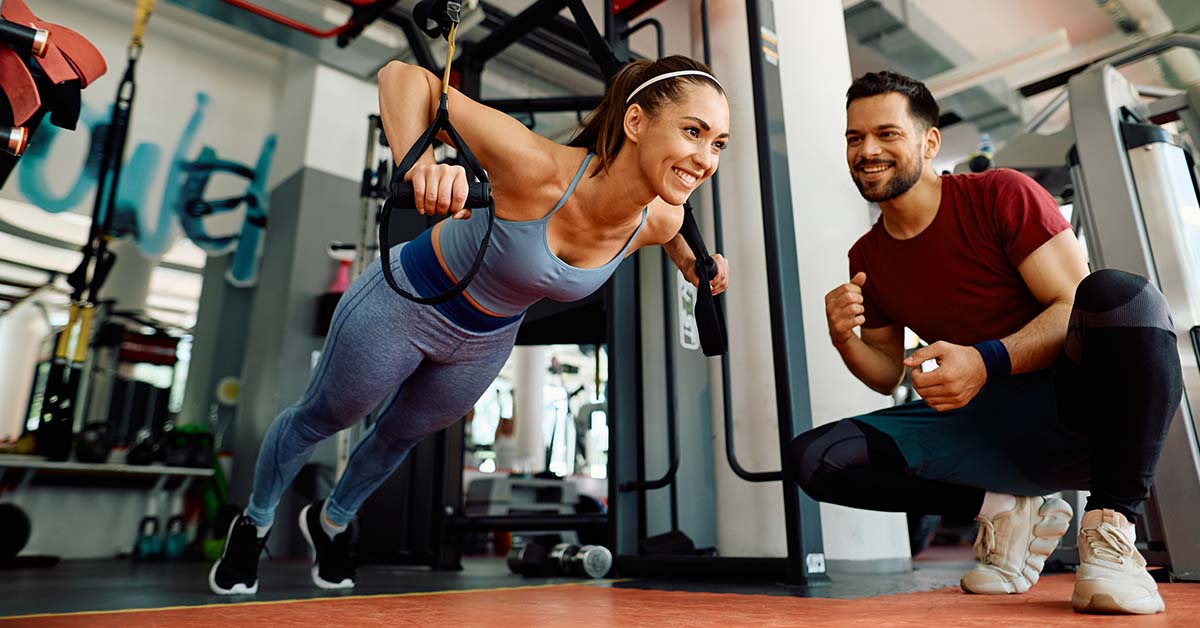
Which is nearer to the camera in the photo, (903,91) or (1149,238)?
(903,91)

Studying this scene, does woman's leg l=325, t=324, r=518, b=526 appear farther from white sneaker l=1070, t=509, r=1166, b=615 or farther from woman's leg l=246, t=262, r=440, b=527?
white sneaker l=1070, t=509, r=1166, b=615

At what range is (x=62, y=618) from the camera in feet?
4.06

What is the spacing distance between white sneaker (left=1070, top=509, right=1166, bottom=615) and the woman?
0.76 m

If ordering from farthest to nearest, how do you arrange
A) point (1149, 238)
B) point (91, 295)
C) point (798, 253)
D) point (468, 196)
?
point (91, 295)
point (798, 253)
point (1149, 238)
point (468, 196)

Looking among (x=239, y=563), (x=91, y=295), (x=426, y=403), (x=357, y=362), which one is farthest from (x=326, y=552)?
(x=91, y=295)

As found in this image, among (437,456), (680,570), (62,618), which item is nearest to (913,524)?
(680,570)

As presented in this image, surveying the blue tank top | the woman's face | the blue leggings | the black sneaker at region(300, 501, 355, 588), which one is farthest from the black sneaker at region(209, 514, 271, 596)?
the woman's face

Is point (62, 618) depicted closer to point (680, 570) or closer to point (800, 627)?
point (800, 627)

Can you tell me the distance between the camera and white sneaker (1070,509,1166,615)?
1117mm

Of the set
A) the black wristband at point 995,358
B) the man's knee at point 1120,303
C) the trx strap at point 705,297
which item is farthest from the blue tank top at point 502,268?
the man's knee at point 1120,303

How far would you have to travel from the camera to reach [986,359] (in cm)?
126

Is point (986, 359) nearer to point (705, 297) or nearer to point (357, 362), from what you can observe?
point (705, 297)

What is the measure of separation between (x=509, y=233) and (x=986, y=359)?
0.83 metres

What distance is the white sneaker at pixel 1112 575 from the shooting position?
1117mm
